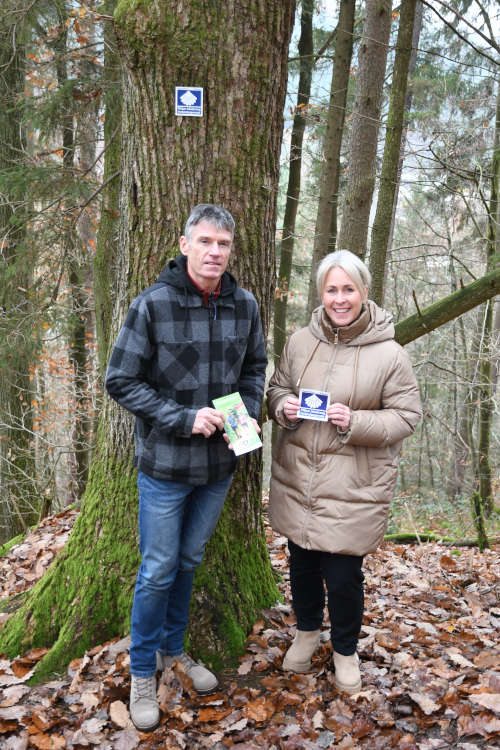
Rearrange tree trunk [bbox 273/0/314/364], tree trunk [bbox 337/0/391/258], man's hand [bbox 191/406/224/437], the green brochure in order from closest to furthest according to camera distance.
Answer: man's hand [bbox 191/406/224/437] < the green brochure < tree trunk [bbox 337/0/391/258] < tree trunk [bbox 273/0/314/364]

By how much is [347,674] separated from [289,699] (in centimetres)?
35

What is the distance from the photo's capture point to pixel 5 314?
7754mm

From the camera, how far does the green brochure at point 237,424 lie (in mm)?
2803

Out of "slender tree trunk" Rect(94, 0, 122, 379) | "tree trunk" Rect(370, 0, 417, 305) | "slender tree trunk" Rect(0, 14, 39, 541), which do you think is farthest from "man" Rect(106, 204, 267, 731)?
"slender tree trunk" Rect(0, 14, 39, 541)

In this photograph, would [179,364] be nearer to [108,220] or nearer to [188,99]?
[188,99]

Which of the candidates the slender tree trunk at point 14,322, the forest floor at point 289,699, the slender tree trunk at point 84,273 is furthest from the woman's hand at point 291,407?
the slender tree trunk at point 14,322

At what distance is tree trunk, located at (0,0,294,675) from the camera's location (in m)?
3.19

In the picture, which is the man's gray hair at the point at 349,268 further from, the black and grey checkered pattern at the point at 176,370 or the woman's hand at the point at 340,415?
the woman's hand at the point at 340,415

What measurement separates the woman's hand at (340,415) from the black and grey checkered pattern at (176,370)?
0.52 meters

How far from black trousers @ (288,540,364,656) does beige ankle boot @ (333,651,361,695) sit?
0.12ft

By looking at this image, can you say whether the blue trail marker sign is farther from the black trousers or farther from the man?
the black trousers

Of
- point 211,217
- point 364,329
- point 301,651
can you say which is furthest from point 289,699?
point 211,217

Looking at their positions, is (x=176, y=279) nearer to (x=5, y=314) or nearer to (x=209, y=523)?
(x=209, y=523)

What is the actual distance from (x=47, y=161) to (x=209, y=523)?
19.7ft
